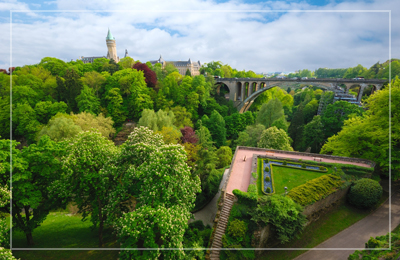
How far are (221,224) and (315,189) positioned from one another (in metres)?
7.39

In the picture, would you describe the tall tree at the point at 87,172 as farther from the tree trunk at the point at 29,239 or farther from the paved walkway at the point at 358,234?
the paved walkway at the point at 358,234

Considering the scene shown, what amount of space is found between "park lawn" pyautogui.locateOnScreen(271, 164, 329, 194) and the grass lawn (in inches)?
114

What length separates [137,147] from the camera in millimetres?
12117

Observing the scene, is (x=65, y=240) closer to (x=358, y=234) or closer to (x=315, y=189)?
(x=315, y=189)

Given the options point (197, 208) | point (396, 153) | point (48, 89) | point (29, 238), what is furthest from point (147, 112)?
point (396, 153)

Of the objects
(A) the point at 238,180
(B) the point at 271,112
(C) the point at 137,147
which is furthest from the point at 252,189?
(B) the point at 271,112

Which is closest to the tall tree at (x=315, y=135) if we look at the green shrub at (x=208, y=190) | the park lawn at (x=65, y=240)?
the green shrub at (x=208, y=190)

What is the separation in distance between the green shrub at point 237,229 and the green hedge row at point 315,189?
4.01m

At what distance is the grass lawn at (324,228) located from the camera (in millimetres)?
13266

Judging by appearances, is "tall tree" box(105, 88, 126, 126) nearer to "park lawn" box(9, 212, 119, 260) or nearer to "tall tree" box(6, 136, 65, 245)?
"park lawn" box(9, 212, 119, 260)

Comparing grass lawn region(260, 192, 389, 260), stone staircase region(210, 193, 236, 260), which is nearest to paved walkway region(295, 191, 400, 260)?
grass lawn region(260, 192, 389, 260)

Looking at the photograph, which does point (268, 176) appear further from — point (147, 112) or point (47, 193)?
point (147, 112)

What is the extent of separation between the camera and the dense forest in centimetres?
1098

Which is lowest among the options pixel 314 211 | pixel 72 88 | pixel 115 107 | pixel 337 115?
pixel 314 211
